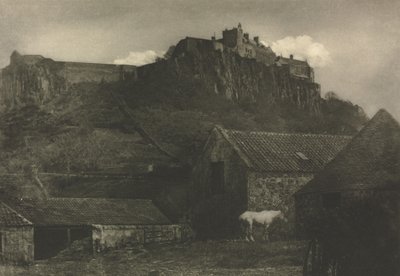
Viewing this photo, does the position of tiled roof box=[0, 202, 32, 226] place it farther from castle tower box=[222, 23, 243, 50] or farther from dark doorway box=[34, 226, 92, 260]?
castle tower box=[222, 23, 243, 50]

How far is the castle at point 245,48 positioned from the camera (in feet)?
282

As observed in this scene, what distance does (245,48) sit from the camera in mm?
91125

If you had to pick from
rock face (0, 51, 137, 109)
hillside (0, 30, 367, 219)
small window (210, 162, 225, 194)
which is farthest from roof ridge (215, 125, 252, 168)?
rock face (0, 51, 137, 109)

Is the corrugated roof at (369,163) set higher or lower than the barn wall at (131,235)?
higher

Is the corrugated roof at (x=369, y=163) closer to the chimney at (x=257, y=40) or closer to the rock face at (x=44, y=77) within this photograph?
the rock face at (x=44, y=77)

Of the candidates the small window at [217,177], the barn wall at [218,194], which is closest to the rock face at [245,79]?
the barn wall at [218,194]

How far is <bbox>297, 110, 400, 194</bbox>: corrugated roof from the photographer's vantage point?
20.5 metres

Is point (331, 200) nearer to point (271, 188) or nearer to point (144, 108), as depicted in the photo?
point (271, 188)

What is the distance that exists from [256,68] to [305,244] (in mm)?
72880

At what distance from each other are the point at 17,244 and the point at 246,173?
9.01 m

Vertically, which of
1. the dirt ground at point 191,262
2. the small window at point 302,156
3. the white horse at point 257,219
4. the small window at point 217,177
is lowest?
the dirt ground at point 191,262

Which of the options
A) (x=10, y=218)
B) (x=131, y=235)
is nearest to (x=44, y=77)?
(x=131, y=235)

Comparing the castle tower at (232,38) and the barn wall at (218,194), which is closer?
the barn wall at (218,194)

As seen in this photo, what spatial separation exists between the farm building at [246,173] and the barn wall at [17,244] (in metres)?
6.93
